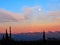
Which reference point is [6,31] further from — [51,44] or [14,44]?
[51,44]

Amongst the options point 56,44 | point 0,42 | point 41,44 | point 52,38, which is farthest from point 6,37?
point 52,38

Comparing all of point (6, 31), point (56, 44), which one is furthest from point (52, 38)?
point (6, 31)

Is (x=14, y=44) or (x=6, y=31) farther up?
(x=6, y=31)

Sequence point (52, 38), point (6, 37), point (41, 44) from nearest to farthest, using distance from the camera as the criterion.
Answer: point (41, 44), point (6, 37), point (52, 38)

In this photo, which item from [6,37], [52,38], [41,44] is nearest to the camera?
[41,44]

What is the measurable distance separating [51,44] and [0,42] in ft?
42.6

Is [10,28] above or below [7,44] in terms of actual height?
above

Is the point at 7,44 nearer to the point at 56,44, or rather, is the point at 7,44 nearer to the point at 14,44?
the point at 14,44

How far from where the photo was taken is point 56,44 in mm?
48719

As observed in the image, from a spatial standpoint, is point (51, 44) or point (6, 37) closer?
point (51, 44)

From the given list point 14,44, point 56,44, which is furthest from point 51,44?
point 14,44

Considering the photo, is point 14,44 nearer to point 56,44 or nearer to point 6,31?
point 6,31

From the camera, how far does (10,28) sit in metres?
48.7

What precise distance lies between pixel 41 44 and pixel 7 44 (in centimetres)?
819
